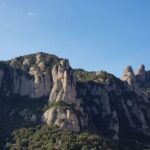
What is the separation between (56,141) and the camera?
623 ft

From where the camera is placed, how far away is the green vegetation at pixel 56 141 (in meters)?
184

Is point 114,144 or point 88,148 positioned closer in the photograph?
point 88,148

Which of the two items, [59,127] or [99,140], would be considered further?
[59,127]

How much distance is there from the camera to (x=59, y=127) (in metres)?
200

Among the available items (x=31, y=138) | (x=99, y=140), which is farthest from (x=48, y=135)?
(x=99, y=140)

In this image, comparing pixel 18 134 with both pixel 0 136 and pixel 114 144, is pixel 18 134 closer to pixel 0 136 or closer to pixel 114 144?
pixel 0 136

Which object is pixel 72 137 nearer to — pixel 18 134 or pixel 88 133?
pixel 88 133

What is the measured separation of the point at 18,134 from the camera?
199875 millimetres

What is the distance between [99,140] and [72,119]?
1698 cm

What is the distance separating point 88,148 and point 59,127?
21.2 metres

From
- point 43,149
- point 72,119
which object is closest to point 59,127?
point 72,119

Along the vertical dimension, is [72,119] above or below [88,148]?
above

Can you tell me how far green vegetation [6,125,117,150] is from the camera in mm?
183500

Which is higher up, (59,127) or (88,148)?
(59,127)
